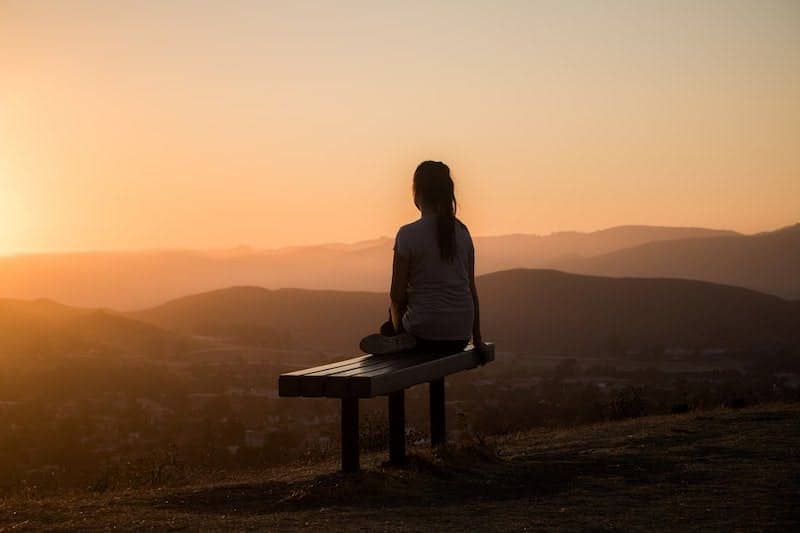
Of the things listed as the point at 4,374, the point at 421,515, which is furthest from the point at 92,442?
the point at 421,515

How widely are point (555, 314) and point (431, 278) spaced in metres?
70.4

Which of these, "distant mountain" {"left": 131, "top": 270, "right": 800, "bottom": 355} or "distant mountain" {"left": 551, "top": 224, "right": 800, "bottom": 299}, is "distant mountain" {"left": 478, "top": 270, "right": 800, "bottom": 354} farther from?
"distant mountain" {"left": 551, "top": 224, "right": 800, "bottom": 299}

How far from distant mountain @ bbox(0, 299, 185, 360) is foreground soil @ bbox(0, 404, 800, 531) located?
137ft

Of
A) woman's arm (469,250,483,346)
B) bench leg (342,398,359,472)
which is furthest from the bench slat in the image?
woman's arm (469,250,483,346)

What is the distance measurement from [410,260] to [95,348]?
1898 inches

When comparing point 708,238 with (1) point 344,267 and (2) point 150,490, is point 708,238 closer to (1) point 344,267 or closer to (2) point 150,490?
(1) point 344,267

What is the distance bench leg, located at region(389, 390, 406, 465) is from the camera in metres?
7.36

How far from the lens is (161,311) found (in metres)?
86.9

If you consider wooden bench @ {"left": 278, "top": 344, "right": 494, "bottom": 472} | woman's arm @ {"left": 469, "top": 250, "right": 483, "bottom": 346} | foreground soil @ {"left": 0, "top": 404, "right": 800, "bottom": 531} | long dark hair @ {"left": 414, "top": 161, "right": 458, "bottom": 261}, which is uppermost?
long dark hair @ {"left": 414, "top": 161, "right": 458, "bottom": 261}

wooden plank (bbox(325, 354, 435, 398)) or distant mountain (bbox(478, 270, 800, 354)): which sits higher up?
wooden plank (bbox(325, 354, 435, 398))

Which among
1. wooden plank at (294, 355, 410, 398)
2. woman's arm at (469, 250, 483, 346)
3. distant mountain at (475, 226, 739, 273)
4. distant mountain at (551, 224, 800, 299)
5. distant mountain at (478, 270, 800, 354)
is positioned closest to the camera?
wooden plank at (294, 355, 410, 398)

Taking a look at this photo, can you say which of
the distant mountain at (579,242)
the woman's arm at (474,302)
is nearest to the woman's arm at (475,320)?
the woman's arm at (474,302)

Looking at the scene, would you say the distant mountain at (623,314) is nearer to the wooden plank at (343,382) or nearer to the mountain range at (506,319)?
the mountain range at (506,319)

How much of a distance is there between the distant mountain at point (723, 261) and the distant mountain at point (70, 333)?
225 feet
